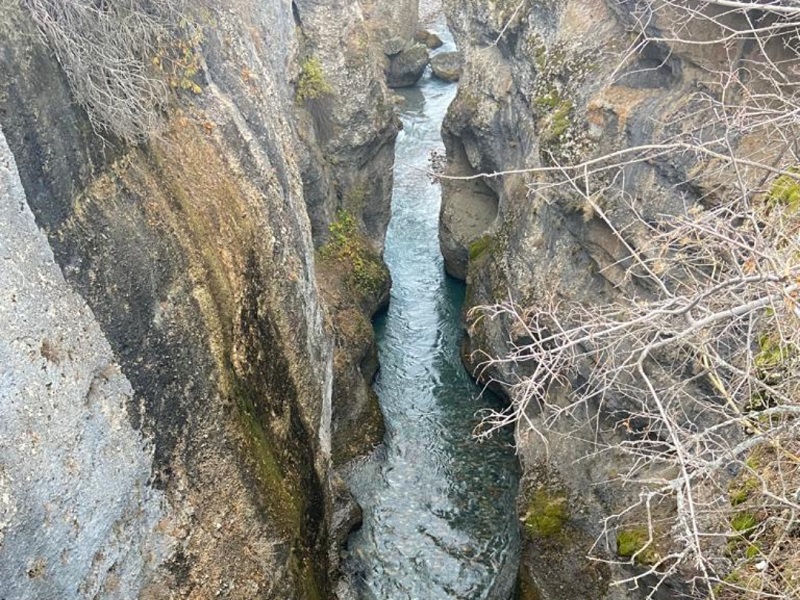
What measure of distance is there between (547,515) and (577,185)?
4.64 meters

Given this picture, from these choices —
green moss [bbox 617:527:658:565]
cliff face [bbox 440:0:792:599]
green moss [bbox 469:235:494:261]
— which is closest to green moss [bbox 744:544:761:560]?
green moss [bbox 617:527:658:565]

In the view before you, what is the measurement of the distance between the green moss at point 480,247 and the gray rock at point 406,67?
45.5 feet

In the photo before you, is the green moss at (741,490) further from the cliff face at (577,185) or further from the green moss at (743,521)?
the cliff face at (577,185)

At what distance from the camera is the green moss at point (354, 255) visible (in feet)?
48.3

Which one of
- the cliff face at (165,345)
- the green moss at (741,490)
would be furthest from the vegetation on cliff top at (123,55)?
the green moss at (741,490)

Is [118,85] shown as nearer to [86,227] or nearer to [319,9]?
[86,227]

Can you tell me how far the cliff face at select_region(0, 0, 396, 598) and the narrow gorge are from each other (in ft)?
0.10

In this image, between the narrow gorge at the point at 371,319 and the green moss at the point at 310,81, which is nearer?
the narrow gorge at the point at 371,319

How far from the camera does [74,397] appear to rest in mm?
5867

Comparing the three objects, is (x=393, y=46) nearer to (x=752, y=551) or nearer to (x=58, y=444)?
(x=58, y=444)

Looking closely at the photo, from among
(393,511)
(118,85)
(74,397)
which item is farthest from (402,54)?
(74,397)

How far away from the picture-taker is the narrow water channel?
1047 cm

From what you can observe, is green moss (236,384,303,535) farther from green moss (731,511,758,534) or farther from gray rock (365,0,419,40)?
gray rock (365,0,419,40)

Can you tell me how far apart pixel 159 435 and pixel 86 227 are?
2.04 meters
